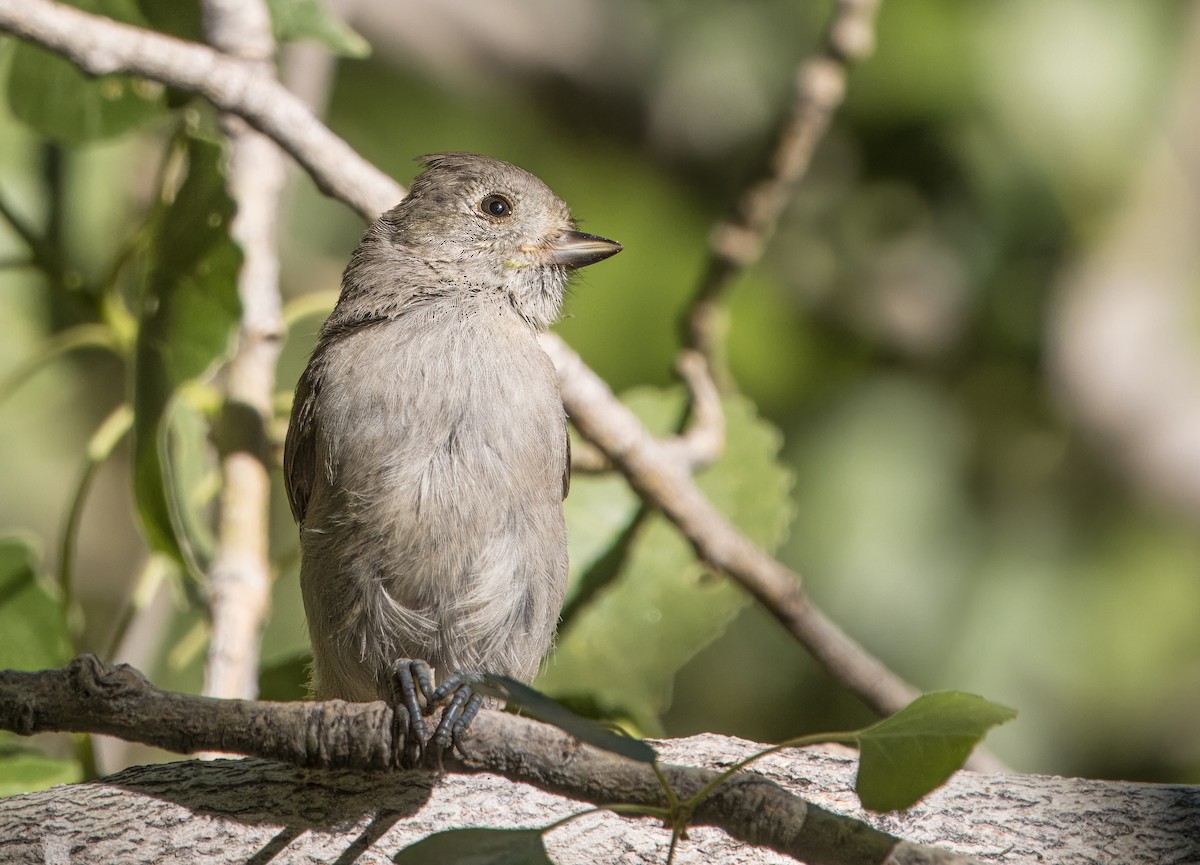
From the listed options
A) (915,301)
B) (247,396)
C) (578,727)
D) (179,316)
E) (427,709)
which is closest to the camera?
(578,727)

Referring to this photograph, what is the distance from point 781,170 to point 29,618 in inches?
99.8

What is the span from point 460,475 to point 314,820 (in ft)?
2.60

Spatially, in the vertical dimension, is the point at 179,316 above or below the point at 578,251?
below

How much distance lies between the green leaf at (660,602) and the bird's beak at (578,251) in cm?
85

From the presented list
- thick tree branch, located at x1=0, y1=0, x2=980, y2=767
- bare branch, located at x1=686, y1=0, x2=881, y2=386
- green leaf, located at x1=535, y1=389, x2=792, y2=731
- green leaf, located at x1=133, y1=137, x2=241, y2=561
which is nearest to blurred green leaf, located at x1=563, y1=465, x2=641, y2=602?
green leaf, located at x1=535, y1=389, x2=792, y2=731

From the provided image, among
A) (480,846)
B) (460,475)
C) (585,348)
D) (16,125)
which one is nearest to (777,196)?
(585,348)

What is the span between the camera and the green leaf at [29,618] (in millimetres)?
3379

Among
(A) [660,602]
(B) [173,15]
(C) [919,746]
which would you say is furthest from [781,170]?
(C) [919,746]

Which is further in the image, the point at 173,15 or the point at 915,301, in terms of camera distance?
the point at 915,301

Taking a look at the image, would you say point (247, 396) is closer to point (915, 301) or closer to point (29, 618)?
point (29, 618)

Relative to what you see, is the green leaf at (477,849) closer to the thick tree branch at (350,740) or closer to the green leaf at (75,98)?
the thick tree branch at (350,740)

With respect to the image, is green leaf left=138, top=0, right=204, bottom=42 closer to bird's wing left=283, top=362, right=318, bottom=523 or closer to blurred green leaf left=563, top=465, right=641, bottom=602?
bird's wing left=283, top=362, right=318, bottom=523

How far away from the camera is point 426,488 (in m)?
2.95

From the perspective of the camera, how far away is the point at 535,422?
3.12 metres
